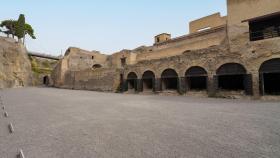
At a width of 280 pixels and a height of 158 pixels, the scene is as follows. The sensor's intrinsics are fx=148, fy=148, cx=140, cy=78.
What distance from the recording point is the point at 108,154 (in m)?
2.93

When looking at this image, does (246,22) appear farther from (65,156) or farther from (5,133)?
(5,133)

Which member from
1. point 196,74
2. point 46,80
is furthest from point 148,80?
point 46,80

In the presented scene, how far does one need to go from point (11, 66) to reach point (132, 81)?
2836 cm

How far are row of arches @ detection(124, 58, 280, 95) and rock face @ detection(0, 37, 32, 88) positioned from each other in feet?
85.0

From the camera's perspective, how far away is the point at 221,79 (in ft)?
54.1

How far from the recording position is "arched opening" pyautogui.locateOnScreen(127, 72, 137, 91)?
69.8ft

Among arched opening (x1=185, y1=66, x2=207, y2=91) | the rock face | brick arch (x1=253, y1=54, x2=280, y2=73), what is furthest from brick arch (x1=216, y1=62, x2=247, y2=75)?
the rock face

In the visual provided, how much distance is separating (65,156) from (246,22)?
17418 mm

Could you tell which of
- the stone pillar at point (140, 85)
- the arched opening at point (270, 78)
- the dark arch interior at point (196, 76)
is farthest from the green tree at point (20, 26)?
the arched opening at point (270, 78)

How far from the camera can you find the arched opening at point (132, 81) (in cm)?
2128

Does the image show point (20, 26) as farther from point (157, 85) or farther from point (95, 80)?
point (157, 85)

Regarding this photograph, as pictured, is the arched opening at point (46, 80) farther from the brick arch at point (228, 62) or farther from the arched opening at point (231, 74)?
the arched opening at point (231, 74)

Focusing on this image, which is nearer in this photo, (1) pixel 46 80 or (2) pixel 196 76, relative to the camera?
(2) pixel 196 76

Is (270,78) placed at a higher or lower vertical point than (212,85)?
higher
